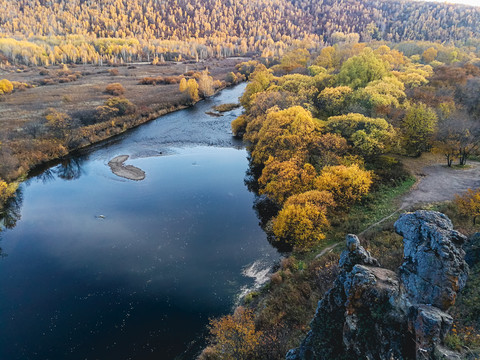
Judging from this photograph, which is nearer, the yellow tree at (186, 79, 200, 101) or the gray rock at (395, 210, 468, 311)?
the gray rock at (395, 210, 468, 311)

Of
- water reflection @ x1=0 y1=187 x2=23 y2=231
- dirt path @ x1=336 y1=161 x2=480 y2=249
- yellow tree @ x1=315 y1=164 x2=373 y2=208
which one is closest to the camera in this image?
dirt path @ x1=336 y1=161 x2=480 y2=249

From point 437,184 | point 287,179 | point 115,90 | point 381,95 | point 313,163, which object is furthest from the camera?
point 115,90

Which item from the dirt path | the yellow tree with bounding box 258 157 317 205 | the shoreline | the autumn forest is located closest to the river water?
the autumn forest

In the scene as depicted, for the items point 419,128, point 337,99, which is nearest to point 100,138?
point 337,99

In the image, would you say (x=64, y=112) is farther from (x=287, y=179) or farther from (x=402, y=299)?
(x=402, y=299)

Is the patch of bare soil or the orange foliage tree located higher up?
the orange foliage tree

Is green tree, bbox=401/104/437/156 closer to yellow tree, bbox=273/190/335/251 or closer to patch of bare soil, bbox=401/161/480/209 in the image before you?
patch of bare soil, bbox=401/161/480/209
